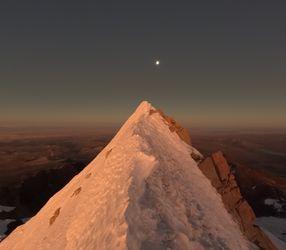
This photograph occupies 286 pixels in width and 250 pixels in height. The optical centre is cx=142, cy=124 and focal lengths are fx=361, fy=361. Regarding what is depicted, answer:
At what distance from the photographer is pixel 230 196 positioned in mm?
25812

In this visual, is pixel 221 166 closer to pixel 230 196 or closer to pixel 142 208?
pixel 230 196

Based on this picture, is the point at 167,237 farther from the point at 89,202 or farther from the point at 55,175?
the point at 55,175

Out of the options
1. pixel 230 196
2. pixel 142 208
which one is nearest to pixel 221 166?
pixel 230 196

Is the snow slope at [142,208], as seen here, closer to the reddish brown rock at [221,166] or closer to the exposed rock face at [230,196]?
the exposed rock face at [230,196]

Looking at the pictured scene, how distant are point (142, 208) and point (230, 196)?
11.0 metres

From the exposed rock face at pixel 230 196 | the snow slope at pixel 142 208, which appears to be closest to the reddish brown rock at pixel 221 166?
the exposed rock face at pixel 230 196

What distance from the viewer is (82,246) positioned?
16766mm

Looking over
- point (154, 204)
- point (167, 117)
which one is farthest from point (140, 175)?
point (167, 117)

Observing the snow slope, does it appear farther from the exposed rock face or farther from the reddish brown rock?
the reddish brown rock

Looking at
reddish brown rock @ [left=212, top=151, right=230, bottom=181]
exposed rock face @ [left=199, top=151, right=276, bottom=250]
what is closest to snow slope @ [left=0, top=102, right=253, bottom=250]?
exposed rock face @ [left=199, top=151, right=276, bottom=250]

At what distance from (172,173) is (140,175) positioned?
2830 mm

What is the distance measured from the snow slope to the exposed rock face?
4.84ft

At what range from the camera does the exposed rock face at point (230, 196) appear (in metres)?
23.4

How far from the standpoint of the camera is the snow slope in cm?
1594
